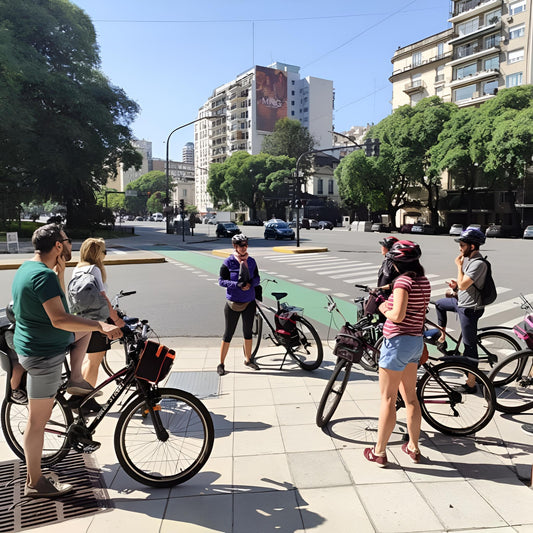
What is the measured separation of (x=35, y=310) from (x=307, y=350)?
3927 millimetres

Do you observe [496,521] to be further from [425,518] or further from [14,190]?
A: [14,190]

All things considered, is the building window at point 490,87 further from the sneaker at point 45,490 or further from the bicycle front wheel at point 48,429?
Result: the sneaker at point 45,490

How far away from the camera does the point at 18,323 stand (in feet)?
10.1

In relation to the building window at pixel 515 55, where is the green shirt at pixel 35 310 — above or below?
below

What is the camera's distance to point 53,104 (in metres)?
34.5

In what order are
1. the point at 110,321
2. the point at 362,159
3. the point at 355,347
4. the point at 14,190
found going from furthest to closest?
1. the point at 362,159
2. the point at 14,190
3. the point at 110,321
4. the point at 355,347

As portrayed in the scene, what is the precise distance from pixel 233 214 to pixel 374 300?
260 ft

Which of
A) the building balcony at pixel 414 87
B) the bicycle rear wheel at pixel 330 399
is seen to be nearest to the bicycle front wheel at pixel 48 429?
the bicycle rear wheel at pixel 330 399

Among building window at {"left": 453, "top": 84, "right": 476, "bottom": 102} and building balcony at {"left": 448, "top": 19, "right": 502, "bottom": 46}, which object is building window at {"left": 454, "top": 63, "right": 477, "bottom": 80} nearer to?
building window at {"left": 453, "top": 84, "right": 476, "bottom": 102}

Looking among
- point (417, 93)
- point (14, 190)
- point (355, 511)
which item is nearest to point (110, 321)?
point (355, 511)

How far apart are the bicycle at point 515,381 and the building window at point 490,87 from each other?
165ft

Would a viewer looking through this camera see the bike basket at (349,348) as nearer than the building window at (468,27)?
Yes

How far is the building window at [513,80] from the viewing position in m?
44.7

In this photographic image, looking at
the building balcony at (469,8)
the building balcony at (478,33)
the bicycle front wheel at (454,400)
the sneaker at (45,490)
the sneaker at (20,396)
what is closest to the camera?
the sneaker at (45,490)
